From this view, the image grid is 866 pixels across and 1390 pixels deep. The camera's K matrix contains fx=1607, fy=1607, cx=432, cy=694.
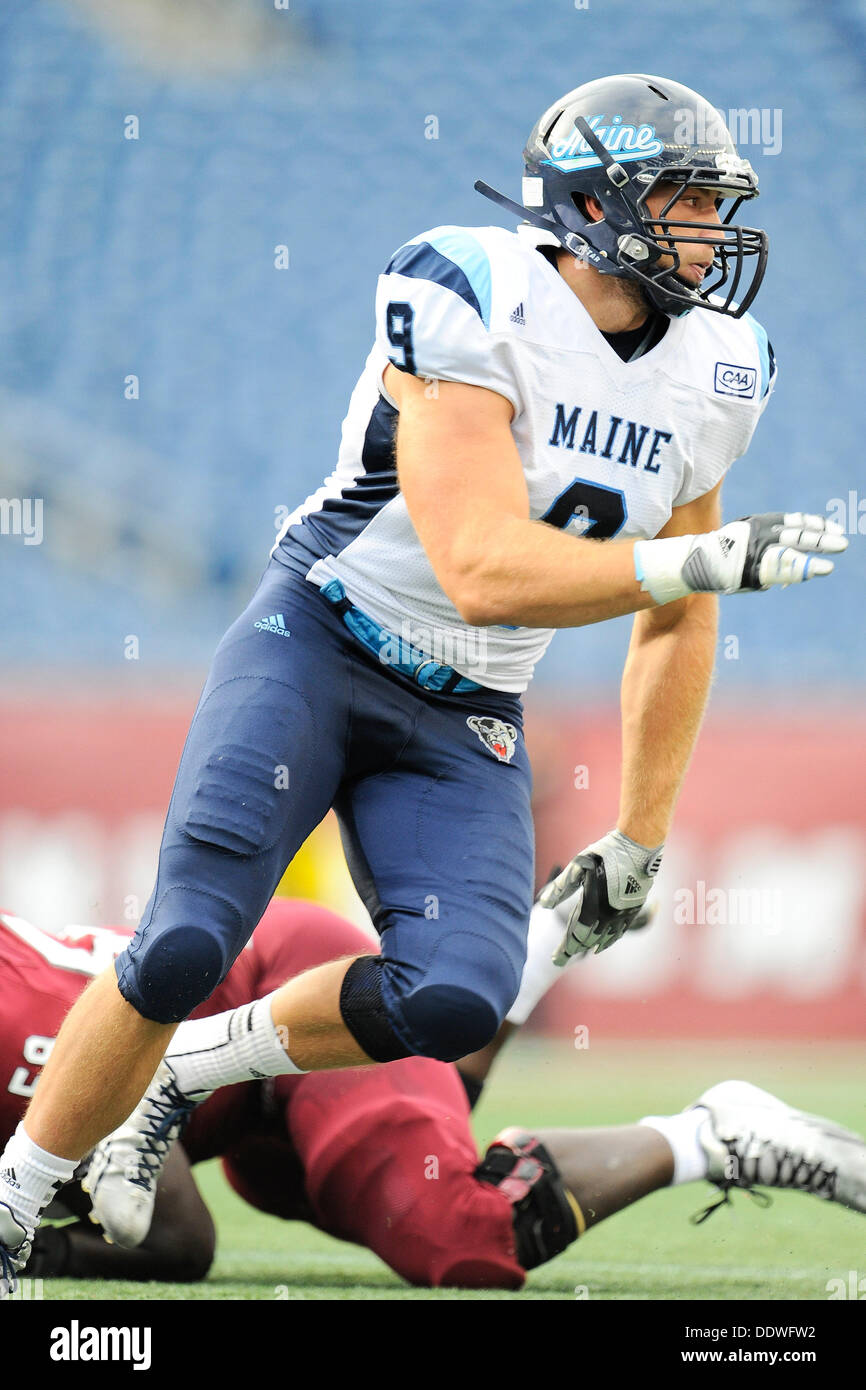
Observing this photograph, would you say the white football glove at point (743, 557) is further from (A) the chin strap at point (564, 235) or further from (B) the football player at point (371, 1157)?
(B) the football player at point (371, 1157)

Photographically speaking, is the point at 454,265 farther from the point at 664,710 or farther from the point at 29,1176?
the point at 29,1176

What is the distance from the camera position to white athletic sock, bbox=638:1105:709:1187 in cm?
240

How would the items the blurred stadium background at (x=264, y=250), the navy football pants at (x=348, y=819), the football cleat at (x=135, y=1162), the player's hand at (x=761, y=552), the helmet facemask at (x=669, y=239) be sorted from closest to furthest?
the player's hand at (x=761, y=552) < the navy football pants at (x=348, y=819) < the helmet facemask at (x=669, y=239) < the football cleat at (x=135, y=1162) < the blurred stadium background at (x=264, y=250)

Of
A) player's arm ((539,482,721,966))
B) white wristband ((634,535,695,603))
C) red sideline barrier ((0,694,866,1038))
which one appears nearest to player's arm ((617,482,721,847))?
player's arm ((539,482,721,966))

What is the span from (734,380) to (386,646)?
621 millimetres

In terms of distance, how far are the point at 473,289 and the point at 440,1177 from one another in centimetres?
125

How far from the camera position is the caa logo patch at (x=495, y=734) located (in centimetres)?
228

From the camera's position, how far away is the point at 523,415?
2092 millimetres

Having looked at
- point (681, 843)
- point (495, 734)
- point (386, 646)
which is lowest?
point (681, 843)

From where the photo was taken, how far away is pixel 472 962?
2061 millimetres

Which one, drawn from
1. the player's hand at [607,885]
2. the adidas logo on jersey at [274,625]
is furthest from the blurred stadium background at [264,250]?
the adidas logo on jersey at [274,625]

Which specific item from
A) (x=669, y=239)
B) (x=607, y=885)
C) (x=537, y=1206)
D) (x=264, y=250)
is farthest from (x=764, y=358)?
(x=264, y=250)

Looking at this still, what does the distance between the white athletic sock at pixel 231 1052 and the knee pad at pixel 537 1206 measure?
37 centimetres

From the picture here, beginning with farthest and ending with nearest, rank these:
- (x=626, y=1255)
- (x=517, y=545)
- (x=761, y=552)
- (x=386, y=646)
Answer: (x=626, y=1255), (x=386, y=646), (x=517, y=545), (x=761, y=552)
